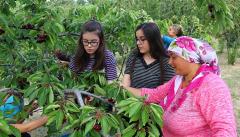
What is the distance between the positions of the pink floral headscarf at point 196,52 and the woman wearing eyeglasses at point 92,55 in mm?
859

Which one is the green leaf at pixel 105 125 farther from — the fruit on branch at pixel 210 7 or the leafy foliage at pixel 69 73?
the fruit on branch at pixel 210 7

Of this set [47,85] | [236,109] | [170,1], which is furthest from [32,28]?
[170,1]

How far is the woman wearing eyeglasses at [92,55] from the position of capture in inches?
104

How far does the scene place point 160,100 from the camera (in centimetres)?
221

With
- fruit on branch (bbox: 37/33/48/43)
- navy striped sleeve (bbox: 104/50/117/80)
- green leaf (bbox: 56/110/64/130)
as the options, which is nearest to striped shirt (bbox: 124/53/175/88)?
navy striped sleeve (bbox: 104/50/117/80)

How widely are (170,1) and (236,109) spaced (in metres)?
7.05

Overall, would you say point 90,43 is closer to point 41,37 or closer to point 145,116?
point 41,37

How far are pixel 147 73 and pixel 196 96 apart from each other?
3.02ft

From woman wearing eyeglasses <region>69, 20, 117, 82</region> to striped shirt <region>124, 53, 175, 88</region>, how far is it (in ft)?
0.48

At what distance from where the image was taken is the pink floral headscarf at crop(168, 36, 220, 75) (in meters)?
1.79

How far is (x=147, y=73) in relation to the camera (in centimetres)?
266

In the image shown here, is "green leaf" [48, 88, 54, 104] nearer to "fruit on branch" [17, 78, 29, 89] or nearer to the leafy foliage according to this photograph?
the leafy foliage

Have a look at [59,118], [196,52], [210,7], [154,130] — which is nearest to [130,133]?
[154,130]

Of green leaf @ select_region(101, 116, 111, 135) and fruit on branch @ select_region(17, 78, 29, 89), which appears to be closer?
green leaf @ select_region(101, 116, 111, 135)
